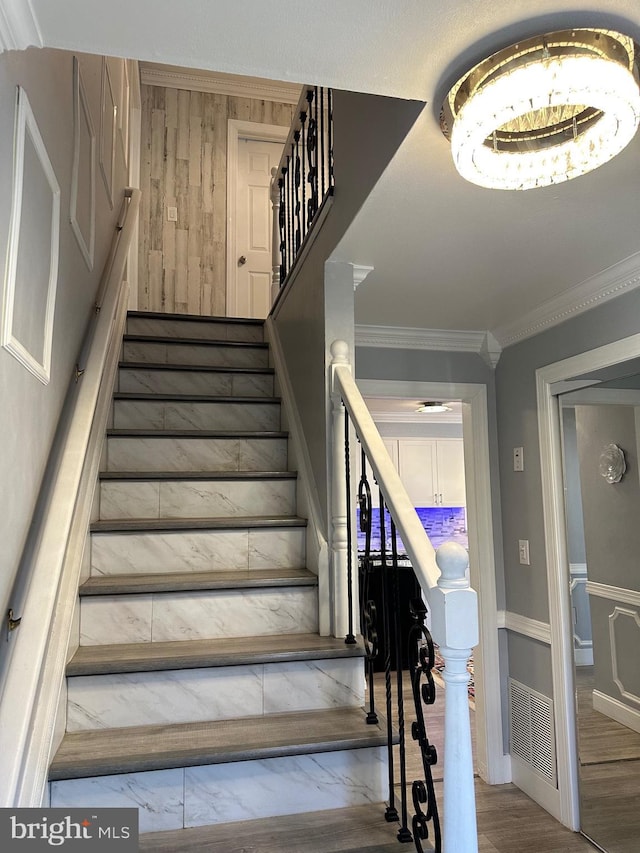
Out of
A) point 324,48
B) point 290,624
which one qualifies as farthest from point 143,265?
point 324,48

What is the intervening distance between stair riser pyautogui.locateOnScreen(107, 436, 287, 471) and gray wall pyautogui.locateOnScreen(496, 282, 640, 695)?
4.06ft

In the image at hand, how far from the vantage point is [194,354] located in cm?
332

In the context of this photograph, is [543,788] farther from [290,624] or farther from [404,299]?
[404,299]

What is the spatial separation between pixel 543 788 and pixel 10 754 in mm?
2535

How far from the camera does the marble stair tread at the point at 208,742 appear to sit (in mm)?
1458

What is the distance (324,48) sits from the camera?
1.17 metres

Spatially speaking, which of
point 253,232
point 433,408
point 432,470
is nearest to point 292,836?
point 253,232

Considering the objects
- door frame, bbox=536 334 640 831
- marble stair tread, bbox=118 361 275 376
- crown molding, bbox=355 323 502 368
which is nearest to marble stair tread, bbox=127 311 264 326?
marble stair tread, bbox=118 361 275 376

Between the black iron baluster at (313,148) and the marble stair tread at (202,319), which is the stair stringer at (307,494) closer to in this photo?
the marble stair tread at (202,319)

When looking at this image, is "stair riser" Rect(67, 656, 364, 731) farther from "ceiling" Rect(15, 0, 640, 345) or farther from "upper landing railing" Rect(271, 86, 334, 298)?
"upper landing railing" Rect(271, 86, 334, 298)

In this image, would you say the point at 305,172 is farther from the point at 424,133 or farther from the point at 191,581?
the point at 191,581

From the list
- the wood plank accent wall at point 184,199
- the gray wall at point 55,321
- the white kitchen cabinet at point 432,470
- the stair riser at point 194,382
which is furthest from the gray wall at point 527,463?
the white kitchen cabinet at point 432,470

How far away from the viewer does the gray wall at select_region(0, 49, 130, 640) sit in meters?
1.26

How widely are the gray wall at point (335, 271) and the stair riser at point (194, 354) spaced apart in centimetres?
48
